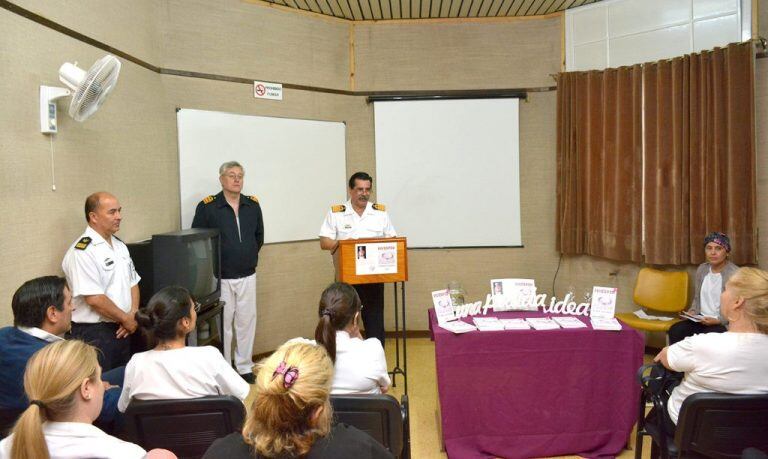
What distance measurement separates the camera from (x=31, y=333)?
223cm

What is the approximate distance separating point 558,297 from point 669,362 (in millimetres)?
3318

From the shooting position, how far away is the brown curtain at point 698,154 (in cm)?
439

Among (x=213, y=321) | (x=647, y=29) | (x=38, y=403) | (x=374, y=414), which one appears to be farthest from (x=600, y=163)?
(x=38, y=403)

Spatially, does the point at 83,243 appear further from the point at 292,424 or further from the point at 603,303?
the point at 603,303

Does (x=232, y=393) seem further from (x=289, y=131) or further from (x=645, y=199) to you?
(x=645, y=199)

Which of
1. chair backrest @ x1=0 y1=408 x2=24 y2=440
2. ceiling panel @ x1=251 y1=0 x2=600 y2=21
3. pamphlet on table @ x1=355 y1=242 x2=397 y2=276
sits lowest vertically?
chair backrest @ x1=0 y1=408 x2=24 y2=440

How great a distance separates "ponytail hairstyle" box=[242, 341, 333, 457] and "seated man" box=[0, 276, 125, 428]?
112 cm

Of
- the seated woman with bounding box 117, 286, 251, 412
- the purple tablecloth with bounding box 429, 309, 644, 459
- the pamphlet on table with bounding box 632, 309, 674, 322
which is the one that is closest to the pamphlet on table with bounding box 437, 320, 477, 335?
the purple tablecloth with bounding box 429, 309, 644, 459

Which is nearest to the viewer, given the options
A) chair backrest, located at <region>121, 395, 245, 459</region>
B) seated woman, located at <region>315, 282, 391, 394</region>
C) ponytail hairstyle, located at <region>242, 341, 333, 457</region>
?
ponytail hairstyle, located at <region>242, 341, 333, 457</region>

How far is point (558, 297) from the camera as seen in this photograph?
18.2ft

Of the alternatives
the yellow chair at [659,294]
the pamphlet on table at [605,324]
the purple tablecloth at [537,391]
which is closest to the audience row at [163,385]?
the purple tablecloth at [537,391]

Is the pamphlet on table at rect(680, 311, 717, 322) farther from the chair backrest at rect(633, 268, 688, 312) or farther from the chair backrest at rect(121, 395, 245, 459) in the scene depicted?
the chair backrest at rect(121, 395, 245, 459)

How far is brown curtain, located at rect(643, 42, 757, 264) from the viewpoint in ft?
14.4

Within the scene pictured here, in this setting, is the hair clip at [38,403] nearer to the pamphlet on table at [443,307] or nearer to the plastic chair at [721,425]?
the plastic chair at [721,425]
